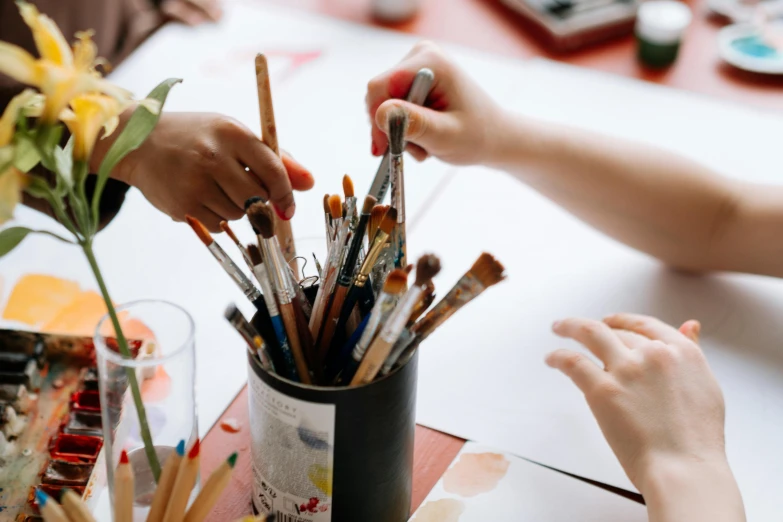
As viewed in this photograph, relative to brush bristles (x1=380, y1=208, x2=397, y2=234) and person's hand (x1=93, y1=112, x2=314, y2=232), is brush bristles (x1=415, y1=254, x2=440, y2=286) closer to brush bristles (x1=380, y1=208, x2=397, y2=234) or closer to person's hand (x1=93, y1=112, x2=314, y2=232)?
brush bristles (x1=380, y1=208, x2=397, y2=234)

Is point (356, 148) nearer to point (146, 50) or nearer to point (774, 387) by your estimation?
point (146, 50)

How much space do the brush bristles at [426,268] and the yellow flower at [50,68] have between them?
0.17m

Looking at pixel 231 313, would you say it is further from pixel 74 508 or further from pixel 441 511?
pixel 441 511

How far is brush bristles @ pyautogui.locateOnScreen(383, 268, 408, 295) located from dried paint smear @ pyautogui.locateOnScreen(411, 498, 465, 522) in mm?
199

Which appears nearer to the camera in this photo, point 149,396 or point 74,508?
point 74,508

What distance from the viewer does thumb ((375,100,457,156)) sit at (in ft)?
2.02

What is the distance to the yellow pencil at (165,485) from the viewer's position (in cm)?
43

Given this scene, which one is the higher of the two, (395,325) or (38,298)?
(395,325)

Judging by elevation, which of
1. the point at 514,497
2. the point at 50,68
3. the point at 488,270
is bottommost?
the point at 514,497

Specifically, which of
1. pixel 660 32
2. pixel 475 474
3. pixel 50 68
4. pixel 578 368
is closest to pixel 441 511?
pixel 475 474

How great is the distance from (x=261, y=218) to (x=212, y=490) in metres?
0.14

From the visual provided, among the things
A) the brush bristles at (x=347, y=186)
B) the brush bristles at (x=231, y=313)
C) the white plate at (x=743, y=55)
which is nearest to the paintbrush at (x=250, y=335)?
the brush bristles at (x=231, y=313)

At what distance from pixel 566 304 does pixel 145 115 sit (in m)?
0.42

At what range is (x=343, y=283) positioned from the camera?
49 centimetres
